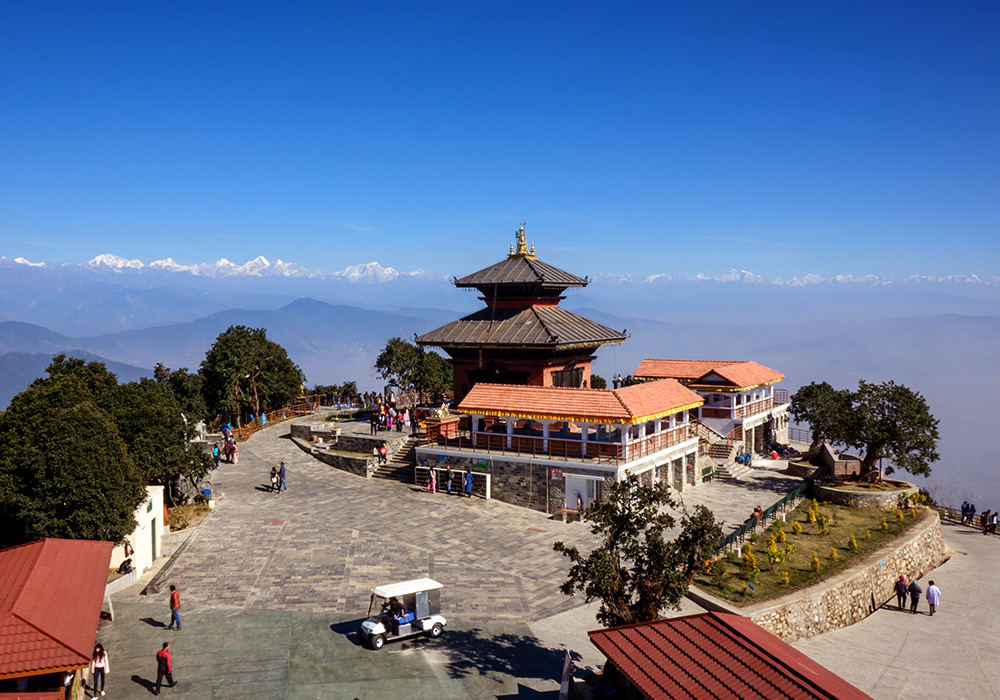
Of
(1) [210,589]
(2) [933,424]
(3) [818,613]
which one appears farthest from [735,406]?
(1) [210,589]

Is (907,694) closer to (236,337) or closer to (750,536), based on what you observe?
(750,536)

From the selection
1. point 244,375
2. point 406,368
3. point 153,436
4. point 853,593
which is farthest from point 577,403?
point 244,375

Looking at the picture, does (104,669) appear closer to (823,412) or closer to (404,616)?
(404,616)

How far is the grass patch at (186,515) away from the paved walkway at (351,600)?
589 millimetres

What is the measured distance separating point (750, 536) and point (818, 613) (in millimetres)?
4214

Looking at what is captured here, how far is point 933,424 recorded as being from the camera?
3288 cm

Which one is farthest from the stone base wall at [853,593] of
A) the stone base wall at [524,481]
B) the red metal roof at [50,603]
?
the red metal roof at [50,603]

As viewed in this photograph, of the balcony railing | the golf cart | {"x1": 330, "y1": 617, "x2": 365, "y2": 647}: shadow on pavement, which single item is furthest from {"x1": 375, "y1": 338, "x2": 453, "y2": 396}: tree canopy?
the golf cart

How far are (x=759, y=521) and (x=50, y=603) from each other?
23729 millimetres

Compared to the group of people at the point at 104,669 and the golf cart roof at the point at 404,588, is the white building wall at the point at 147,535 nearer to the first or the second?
the group of people at the point at 104,669

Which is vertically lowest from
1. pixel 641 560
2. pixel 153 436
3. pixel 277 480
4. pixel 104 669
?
pixel 104 669

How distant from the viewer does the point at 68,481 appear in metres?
20.2

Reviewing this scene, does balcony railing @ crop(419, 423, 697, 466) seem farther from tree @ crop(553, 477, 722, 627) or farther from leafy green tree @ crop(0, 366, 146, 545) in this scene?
leafy green tree @ crop(0, 366, 146, 545)

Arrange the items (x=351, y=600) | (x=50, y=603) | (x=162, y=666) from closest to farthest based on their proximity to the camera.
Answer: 1. (x=50, y=603)
2. (x=162, y=666)
3. (x=351, y=600)
